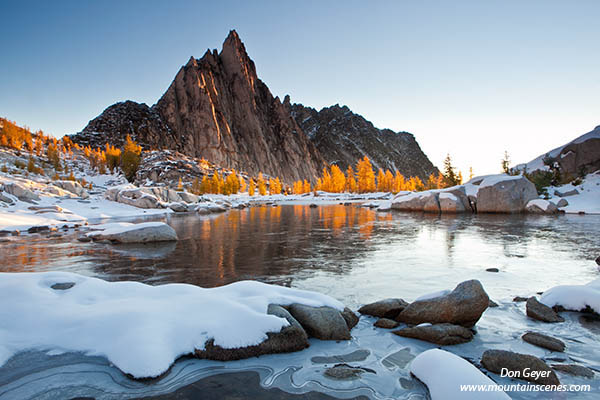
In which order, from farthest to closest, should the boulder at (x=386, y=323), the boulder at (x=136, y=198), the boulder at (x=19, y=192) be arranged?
the boulder at (x=136, y=198) → the boulder at (x=19, y=192) → the boulder at (x=386, y=323)

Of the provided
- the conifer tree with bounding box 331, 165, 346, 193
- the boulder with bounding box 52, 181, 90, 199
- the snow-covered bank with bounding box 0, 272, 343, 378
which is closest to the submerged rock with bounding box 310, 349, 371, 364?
the snow-covered bank with bounding box 0, 272, 343, 378

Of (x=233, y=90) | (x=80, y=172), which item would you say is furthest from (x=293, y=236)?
(x=233, y=90)

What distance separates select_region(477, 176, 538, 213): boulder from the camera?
26.8 m

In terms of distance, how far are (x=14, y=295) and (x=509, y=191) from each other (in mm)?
31989

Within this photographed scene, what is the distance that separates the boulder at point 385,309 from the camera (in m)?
5.60

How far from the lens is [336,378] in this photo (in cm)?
362

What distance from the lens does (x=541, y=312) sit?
538 centimetres

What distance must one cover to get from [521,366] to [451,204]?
96.3 ft

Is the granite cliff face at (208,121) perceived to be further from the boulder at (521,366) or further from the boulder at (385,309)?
the boulder at (521,366)

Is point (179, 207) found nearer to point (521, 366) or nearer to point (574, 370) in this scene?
point (521, 366)

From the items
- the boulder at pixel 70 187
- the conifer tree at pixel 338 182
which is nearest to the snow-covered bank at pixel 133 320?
the boulder at pixel 70 187

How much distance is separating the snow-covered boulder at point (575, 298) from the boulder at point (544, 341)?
5.55ft

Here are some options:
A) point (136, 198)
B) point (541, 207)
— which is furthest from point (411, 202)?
point (136, 198)

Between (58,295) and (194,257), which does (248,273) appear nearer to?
(194,257)
